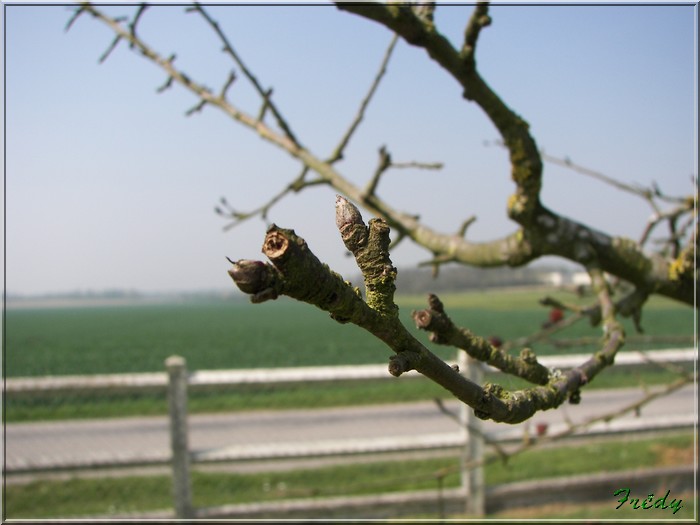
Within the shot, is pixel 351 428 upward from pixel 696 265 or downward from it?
downward

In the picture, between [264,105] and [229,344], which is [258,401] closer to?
[264,105]

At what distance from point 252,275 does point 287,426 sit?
417 inches

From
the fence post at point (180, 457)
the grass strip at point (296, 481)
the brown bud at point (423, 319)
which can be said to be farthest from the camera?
the grass strip at point (296, 481)

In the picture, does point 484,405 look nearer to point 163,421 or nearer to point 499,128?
point 499,128

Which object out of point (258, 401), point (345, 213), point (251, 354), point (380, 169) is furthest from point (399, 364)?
point (251, 354)

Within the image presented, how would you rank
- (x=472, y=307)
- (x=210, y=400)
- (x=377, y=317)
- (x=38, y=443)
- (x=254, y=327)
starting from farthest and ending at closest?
(x=472, y=307) → (x=254, y=327) → (x=210, y=400) → (x=38, y=443) → (x=377, y=317)

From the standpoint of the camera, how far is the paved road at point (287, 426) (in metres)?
8.47

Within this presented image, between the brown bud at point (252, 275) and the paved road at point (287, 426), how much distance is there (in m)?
7.39

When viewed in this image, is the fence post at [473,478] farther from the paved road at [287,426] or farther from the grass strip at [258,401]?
the grass strip at [258,401]

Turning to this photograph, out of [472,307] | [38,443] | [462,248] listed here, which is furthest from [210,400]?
[472,307]

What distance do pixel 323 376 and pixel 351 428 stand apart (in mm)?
5360

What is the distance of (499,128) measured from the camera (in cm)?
139

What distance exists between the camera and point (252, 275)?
0.41m

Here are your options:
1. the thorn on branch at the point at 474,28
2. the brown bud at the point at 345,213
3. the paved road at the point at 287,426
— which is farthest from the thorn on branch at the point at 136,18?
the paved road at the point at 287,426
